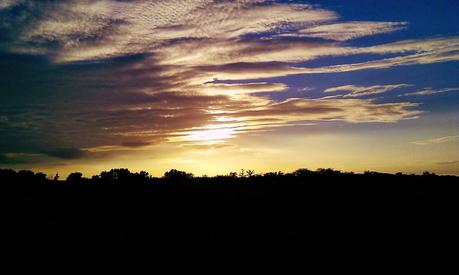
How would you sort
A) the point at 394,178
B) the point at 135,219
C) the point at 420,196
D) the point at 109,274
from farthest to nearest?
1. the point at 394,178
2. the point at 420,196
3. the point at 135,219
4. the point at 109,274

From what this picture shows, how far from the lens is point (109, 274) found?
14.9 metres

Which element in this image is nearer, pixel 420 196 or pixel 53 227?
pixel 53 227

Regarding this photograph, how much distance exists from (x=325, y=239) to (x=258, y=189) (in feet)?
58.3

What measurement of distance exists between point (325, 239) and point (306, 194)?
1391 centimetres

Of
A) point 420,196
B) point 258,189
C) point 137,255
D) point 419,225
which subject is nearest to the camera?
point 137,255

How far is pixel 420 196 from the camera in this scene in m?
31.8

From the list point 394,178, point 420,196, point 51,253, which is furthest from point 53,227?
point 394,178

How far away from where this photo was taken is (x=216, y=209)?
2681 centimetres

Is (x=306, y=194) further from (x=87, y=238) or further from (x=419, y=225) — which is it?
(x=87, y=238)

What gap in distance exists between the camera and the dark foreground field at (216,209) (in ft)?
67.5

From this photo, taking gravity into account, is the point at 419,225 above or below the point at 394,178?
below

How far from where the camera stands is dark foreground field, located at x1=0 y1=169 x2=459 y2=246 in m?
20.6

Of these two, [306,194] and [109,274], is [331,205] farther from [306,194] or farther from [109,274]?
[109,274]

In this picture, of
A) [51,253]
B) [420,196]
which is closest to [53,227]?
[51,253]
